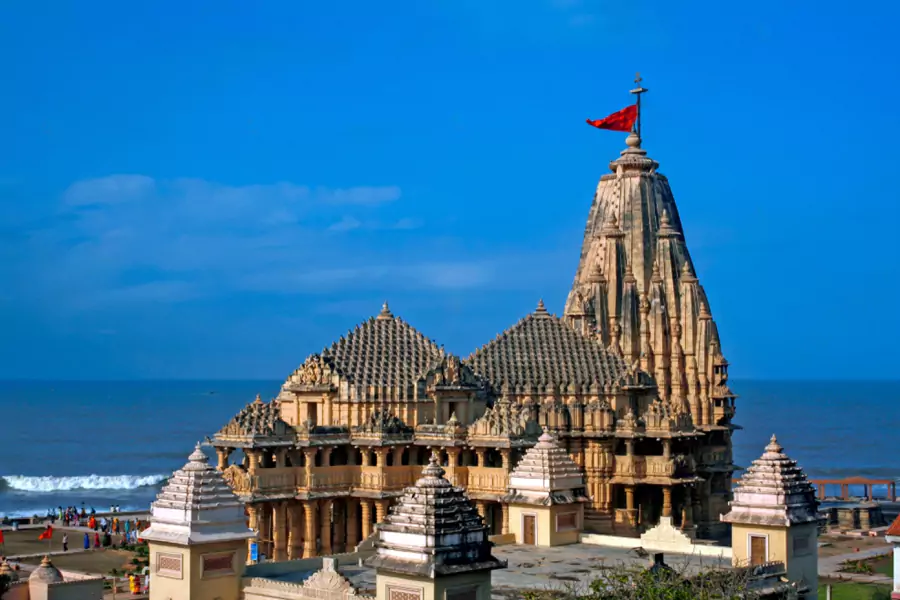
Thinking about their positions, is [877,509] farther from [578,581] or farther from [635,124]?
[578,581]

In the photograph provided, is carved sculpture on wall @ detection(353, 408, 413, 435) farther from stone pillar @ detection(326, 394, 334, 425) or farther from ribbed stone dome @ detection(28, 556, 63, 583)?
ribbed stone dome @ detection(28, 556, 63, 583)

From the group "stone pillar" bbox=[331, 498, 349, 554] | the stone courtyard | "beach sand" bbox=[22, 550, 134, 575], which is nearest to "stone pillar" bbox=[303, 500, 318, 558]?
"stone pillar" bbox=[331, 498, 349, 554]

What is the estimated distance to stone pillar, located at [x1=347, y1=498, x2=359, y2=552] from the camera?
6106cm

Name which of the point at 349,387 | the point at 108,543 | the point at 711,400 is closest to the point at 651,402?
the point at 711,400

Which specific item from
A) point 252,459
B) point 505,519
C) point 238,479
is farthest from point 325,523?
point 505,519

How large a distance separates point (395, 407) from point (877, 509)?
32.0 metres

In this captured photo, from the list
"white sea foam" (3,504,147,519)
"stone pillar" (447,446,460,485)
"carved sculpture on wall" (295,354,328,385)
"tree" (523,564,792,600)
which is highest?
"carved sculpture on wall" (295,354,328,385)

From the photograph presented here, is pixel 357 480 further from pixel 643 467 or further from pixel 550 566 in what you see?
pixel 550 566

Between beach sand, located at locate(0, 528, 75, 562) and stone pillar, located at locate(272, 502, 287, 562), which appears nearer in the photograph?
stone pillar, located at locate(272, 502, 287, 562)

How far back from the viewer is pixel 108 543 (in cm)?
7469

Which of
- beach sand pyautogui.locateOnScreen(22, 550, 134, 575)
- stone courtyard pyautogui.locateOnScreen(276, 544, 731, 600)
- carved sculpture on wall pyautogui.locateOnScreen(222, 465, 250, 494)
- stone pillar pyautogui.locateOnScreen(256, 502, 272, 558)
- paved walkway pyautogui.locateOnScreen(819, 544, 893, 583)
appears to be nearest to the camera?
stone courtyard pyautogui.locateOnScreen(276, 544, 731, 600)

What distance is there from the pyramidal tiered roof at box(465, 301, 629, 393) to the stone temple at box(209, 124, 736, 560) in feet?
0.25

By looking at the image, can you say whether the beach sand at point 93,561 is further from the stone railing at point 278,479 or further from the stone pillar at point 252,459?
the stone railing at point 278,479

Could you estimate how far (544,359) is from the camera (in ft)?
224
